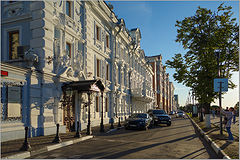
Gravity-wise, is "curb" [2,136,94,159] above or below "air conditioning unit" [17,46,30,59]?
below

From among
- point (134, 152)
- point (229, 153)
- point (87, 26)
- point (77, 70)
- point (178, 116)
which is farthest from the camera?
point (178, 116)

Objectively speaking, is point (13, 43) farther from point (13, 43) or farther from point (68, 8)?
point (68, 8)

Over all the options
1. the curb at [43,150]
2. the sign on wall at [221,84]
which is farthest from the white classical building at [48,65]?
the sign on wall at [221,84]

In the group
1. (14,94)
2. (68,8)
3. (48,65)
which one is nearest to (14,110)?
(14,94)

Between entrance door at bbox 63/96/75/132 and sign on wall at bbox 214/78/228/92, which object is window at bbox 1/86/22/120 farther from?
sign on wall at bbox 214/78/228/92

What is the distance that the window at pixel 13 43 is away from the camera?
44.3 ft

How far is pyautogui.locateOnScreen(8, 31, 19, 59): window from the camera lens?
13.5 metres

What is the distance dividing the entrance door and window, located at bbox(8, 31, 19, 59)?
457 cm

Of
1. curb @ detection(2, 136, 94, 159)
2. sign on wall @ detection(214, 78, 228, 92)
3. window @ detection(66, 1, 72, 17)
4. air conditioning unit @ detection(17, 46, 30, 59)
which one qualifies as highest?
window @ detection(66, 1, 72, 17)

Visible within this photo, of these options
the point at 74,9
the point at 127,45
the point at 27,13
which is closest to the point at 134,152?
the point at 27,13

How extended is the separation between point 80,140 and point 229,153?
23.6 feet

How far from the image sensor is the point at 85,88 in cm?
1505

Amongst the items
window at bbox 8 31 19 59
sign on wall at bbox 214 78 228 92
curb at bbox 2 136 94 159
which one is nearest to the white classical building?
window at bbox 8 31 19 59

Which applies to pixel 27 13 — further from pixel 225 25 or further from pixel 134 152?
pixel 225 25
